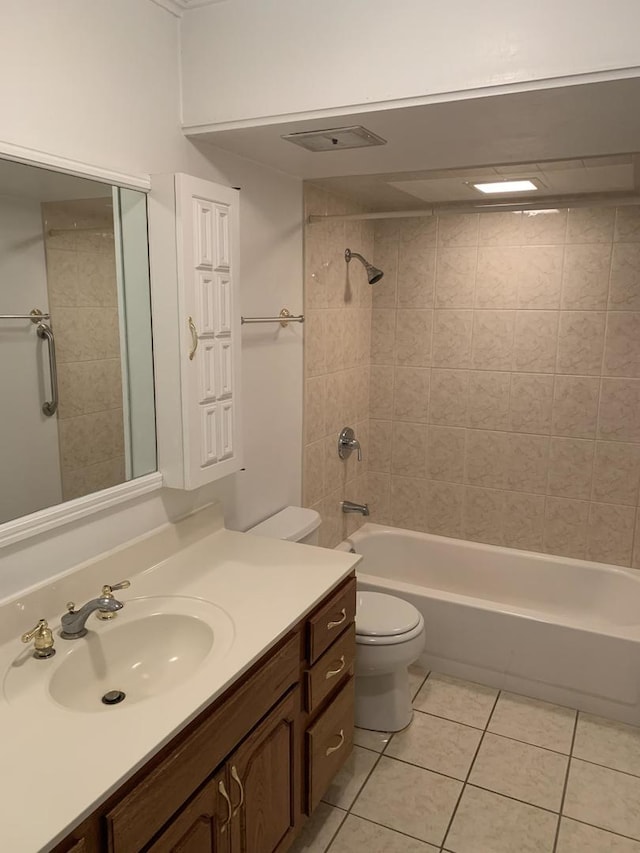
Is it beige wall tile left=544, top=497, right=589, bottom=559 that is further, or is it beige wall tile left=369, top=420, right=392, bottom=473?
beige wall tile left=369, top=420, right=392, bottom=473

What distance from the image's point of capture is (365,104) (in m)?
1.65

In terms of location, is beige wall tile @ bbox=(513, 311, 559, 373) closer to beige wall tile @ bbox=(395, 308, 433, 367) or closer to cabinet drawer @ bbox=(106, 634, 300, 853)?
beige wall tile @ bbox=(395, 308, 433, 367)

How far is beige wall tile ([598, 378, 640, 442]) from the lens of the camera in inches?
117

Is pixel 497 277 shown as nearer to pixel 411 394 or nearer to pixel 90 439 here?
pixel 411 394

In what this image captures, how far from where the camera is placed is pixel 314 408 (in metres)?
2.89

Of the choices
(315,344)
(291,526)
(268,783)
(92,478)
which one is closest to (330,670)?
(268,783)

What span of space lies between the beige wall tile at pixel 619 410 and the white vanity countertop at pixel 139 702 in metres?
1.66

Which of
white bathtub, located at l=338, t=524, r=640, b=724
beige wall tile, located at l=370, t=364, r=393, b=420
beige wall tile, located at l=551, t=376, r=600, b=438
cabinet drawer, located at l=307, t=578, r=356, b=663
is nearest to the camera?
cabinet drawer, located at l=307, t=578, r=356, b=663

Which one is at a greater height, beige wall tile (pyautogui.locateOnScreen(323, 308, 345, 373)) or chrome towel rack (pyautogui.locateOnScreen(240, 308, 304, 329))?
chrome towel rack (pyautogui.locateOnScreen(240, 308, 304, 329))

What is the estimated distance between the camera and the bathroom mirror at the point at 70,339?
152 cm

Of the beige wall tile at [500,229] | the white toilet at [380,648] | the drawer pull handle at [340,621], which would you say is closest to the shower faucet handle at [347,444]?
the white toilet at [380,648]

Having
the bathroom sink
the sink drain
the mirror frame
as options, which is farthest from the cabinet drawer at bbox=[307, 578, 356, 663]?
the mirror frame

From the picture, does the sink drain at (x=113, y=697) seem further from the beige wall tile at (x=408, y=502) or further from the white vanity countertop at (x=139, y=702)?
the beige wall tile at (x=408, y=502)

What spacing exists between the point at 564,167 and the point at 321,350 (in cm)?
119
